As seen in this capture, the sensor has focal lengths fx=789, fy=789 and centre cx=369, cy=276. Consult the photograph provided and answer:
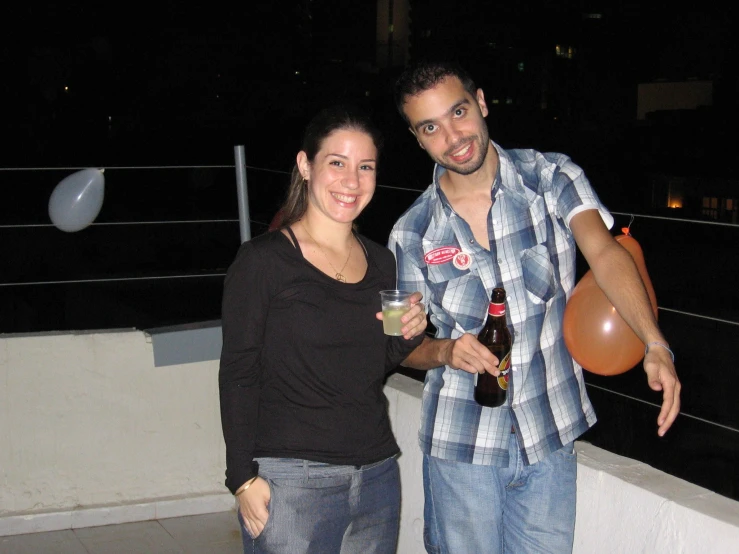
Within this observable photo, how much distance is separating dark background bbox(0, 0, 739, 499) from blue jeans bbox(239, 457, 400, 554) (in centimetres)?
80

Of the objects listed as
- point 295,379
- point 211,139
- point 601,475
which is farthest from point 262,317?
point 211,139

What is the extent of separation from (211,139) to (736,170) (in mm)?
5309

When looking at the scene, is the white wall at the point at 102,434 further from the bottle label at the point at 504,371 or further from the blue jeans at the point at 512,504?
the bottle label at the point at 504,371

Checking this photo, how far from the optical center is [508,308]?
197cm

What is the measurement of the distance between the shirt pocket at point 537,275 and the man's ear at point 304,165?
0.58 m

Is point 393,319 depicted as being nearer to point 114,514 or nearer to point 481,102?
point 481,102

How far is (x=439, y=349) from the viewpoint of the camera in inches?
77.9

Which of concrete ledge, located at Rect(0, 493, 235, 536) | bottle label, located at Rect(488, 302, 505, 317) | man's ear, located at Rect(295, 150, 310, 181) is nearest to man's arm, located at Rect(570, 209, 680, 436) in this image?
bottle label, located at Rect(488, 302, 505, 317)

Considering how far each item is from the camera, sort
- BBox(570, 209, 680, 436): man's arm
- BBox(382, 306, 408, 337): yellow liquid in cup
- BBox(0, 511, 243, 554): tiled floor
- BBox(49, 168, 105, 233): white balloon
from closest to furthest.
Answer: BBox(570, 209, 680, 436): man's arm, BBox(382, 306, 408, 337): yellow liquid in cup, BBox(0, 511, 243, 554): tiled floor, BBox(49, 168, 105, 233): white balloon

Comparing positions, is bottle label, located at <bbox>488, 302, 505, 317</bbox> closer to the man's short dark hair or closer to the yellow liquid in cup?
the yellow liquid in cup

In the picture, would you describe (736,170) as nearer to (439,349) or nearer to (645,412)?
(645,412)

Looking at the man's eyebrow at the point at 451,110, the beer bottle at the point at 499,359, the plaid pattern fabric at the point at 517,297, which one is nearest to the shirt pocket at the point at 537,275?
the plaid pattern fabric at the point at 517,297

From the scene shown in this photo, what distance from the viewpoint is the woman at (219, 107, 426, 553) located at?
1780mm

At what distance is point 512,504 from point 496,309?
1.69 feet
